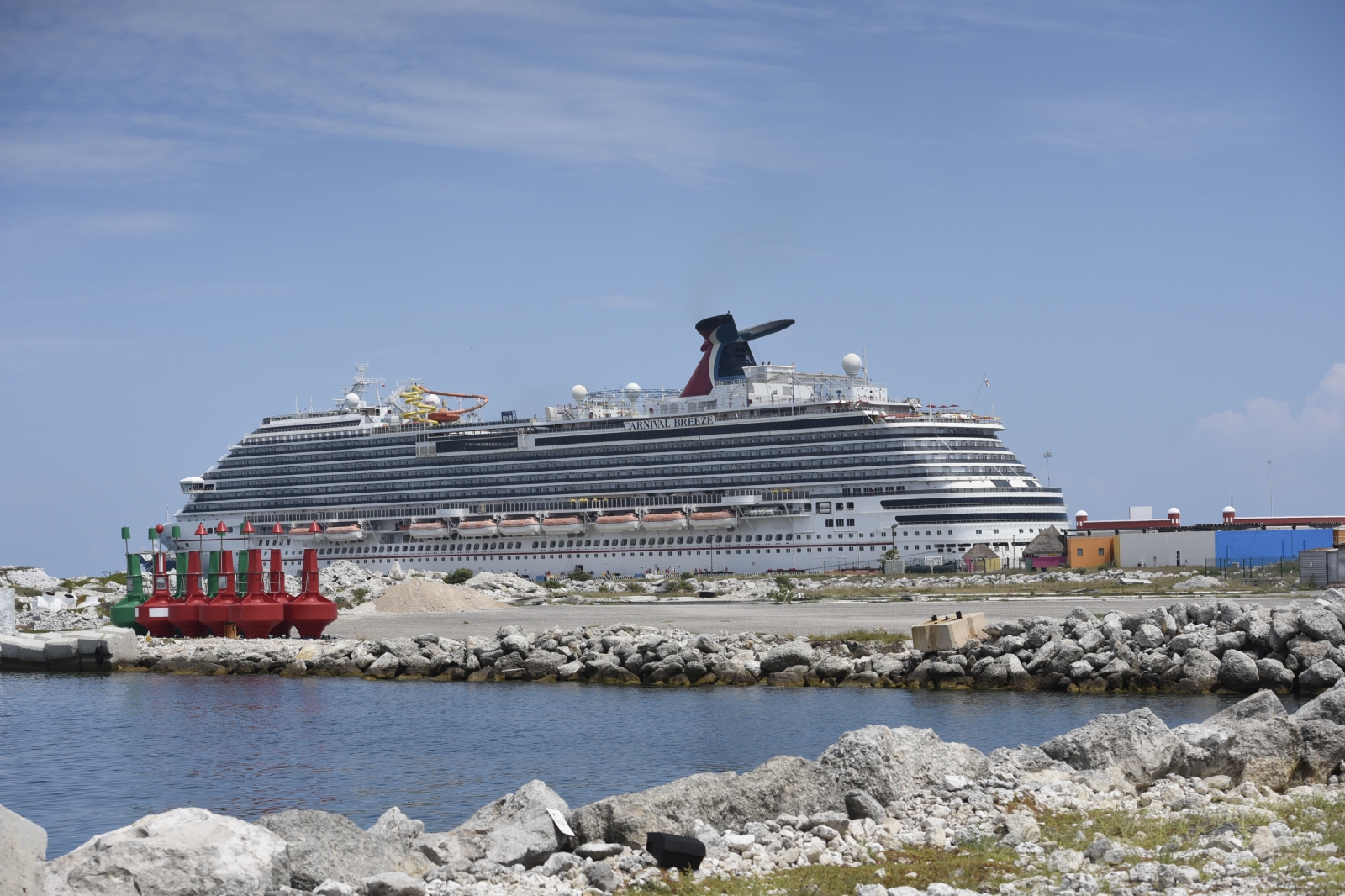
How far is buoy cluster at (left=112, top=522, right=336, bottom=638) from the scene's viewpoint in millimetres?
37344

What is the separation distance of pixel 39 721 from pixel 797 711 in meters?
13.2

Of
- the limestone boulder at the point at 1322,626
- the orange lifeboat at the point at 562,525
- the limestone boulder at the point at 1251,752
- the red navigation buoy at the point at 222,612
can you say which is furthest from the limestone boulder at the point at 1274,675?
the orange lifeboat at the point at 562,525

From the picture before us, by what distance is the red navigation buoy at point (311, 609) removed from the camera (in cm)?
3750

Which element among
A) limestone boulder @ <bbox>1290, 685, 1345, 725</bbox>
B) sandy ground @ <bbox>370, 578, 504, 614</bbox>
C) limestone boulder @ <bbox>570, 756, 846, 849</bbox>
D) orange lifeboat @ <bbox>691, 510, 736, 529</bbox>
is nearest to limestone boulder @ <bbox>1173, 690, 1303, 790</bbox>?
limestone boulder @ <bbox>1290, 685, 1345, 725</bbox>

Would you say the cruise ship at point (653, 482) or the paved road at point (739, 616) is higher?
the cruise ship at point (653, 482)

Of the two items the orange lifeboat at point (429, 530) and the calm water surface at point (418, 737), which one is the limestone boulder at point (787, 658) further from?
the orange lifeboat at point (429, 530)

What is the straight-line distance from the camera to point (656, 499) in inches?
3351

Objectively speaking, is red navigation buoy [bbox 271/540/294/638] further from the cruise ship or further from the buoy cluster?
the cruise ship

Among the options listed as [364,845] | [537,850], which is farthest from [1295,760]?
→ [364,845]

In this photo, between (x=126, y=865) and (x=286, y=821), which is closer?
(x=126, y=865)

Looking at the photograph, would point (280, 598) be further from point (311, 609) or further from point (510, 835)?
point (510, 835)

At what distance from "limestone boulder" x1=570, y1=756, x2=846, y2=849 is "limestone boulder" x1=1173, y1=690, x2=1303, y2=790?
11.5 feet

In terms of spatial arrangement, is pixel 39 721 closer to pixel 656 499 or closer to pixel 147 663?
pixel 147 663

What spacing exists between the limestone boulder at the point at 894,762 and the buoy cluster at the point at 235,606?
27024 millimetres
